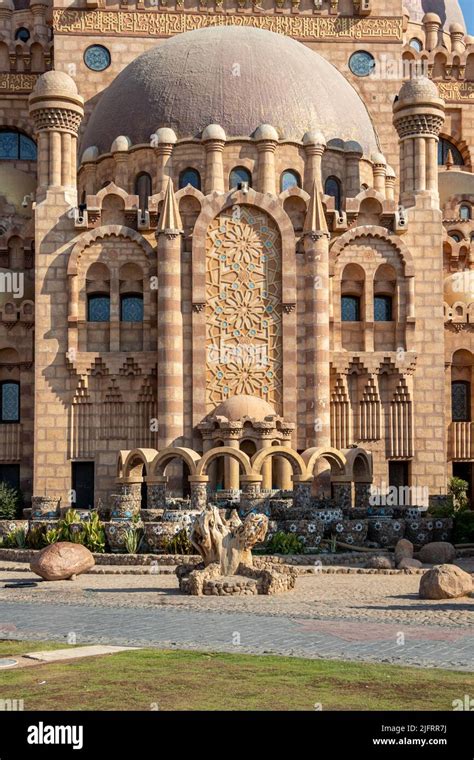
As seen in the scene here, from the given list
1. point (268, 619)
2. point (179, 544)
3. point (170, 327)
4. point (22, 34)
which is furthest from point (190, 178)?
point (268, 619)

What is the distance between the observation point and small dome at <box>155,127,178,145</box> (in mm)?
40594

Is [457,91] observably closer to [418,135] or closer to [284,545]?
[418,135]

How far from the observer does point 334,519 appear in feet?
94.1

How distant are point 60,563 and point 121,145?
73.1ft

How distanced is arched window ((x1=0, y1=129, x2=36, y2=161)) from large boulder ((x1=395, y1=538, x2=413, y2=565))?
29.6m

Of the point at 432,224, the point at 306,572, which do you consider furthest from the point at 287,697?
the point at 432,224

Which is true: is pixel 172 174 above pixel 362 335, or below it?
above

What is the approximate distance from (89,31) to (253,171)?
10.5 meters

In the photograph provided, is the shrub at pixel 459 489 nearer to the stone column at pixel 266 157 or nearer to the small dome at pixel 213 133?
the stone column at pixel 266 157

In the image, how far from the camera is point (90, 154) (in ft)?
140

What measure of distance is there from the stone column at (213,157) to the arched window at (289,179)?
2425 mm

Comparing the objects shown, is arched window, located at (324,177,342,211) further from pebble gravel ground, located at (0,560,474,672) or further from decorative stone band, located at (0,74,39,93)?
pebble gravel ground, located at (0,560,474,672)
